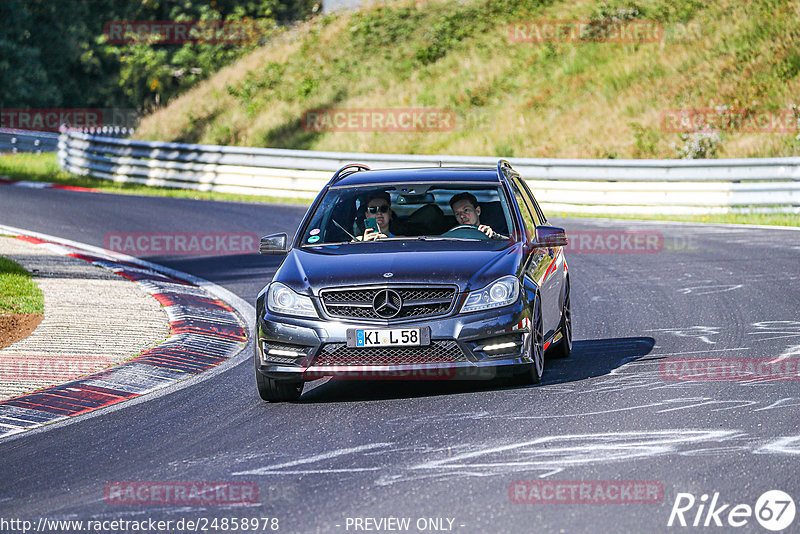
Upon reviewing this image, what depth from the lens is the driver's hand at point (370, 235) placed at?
940 centimetres

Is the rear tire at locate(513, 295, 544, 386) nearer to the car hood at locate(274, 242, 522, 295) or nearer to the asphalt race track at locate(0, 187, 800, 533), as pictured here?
the asphalt race track at locate(0, 187, 800, 533)

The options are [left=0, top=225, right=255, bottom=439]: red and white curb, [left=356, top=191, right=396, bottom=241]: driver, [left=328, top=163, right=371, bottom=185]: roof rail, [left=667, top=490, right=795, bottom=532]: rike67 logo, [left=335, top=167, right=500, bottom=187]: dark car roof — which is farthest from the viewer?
[left=328, top=163, right=371, bottom=185]: roof rail

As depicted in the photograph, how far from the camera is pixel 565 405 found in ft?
25.8

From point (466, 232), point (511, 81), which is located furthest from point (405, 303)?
point (511, 81)

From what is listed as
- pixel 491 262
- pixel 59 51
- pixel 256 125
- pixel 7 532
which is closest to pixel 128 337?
pixel 491 262

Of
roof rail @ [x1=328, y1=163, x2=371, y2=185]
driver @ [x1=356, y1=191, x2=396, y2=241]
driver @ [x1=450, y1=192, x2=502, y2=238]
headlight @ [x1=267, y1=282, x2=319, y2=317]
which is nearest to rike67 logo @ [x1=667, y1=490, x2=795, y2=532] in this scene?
headlight @ [x1=267, y1=282, x2=319, y2=317]

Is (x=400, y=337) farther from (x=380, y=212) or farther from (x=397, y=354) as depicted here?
(x=380, y=212)

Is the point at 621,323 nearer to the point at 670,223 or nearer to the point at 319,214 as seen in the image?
the point at 319,214

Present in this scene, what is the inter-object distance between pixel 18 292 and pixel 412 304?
6.56 meters

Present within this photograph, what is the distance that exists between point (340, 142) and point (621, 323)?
25.0 metres

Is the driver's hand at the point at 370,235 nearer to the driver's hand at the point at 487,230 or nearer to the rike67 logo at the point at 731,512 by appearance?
the driver's hand at the point at 487,230

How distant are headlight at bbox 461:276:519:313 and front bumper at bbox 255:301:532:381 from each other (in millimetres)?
52

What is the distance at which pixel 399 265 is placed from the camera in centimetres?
839

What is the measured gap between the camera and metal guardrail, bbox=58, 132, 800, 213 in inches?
866
